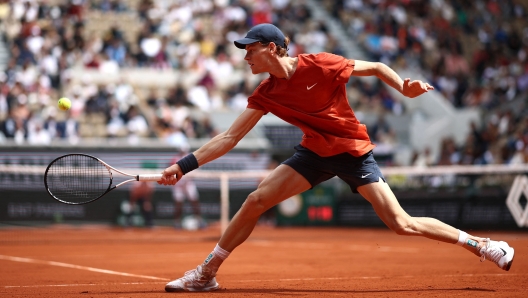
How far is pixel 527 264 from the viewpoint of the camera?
31.1 feet

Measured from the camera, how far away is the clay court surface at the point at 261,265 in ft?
23.9

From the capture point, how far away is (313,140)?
23.1 ft

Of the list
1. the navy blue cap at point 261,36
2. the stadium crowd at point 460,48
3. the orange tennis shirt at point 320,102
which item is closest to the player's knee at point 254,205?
the orange tennis shirt at point 320,102

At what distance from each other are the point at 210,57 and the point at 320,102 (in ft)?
54.3

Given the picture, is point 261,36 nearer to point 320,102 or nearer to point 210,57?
point 320,102

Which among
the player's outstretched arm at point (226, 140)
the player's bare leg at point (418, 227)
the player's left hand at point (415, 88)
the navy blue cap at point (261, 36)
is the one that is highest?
the navy blue cap at point (261, 36)

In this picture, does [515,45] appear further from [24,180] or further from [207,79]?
[24,180]

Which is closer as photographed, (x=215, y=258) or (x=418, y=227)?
(x=418, y=227)

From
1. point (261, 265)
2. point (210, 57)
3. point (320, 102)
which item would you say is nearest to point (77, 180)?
point (320, 102)

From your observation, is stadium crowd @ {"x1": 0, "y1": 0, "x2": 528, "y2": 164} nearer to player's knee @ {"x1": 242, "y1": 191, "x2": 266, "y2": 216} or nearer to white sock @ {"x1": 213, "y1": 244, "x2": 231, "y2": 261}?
player's knee @ {"x1": 242, "y1": 191, "x2": 266, "y2": 216}

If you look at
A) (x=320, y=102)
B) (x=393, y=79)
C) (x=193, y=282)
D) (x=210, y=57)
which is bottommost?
(x=193, y=282)

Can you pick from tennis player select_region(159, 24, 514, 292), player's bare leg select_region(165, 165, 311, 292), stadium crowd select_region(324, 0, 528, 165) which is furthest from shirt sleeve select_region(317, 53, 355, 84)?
stadium crowd select_region(324, 0, 528, 165)

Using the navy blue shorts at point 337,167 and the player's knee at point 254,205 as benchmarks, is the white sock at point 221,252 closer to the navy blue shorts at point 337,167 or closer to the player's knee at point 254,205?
the player's knee at point 254,205

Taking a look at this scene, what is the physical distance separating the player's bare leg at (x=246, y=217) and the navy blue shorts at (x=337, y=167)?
0.27ft
